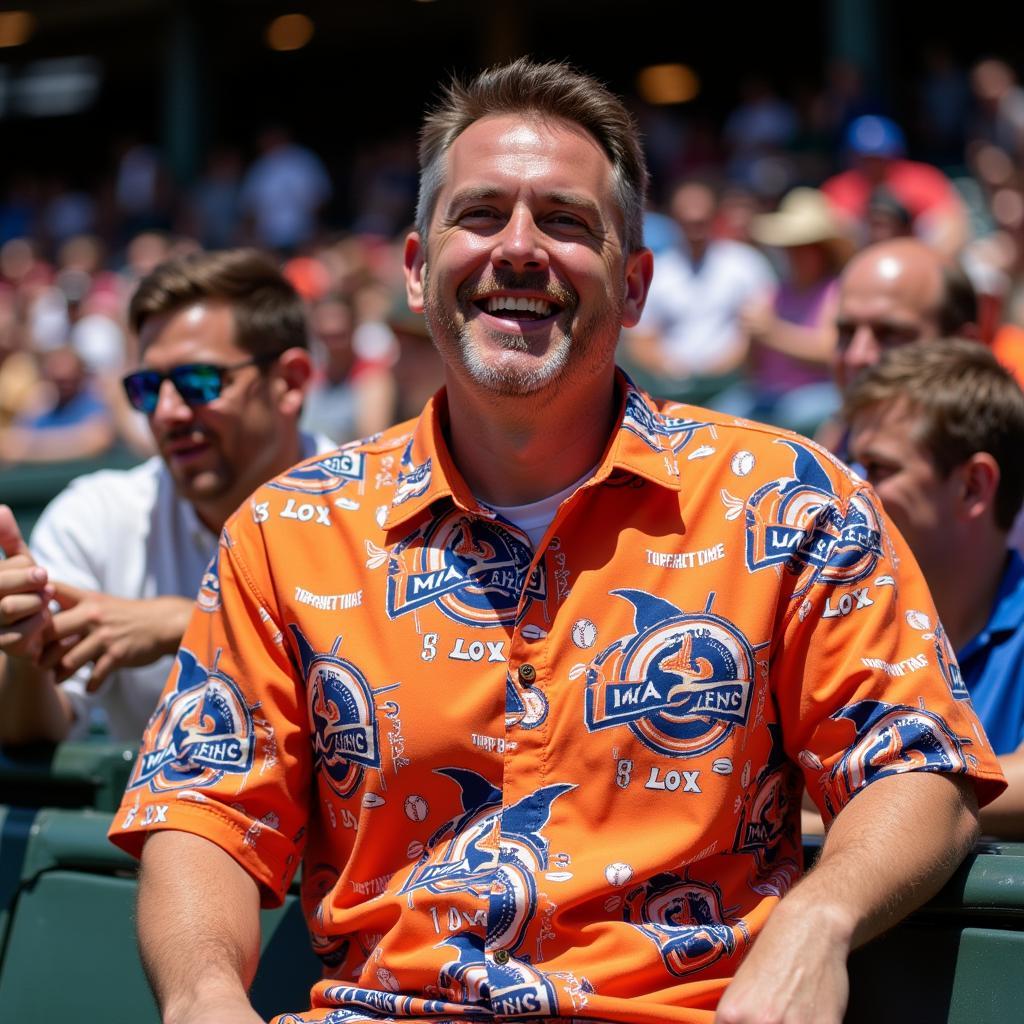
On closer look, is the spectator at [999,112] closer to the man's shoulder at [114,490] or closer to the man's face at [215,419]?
the man's face at [215,419]

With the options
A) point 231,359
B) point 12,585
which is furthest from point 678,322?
point 12,585

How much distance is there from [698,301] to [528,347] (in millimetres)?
5420

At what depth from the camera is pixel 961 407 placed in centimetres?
284

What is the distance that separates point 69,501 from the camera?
139 inches

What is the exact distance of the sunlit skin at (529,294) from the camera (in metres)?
2.29

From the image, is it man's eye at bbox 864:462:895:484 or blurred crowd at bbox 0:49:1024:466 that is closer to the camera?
man's eye at bbox 864:462:895:484

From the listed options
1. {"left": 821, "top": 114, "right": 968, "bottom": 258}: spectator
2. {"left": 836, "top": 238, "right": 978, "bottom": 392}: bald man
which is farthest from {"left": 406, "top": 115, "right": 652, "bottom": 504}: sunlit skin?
{"left": 821, "top": 114, "right": 968, "bottom": 258}: spectator

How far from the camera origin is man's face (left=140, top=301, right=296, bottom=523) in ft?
11.2

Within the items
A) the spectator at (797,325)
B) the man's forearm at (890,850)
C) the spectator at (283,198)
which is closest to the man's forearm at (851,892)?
the man's forearm at (890,850)

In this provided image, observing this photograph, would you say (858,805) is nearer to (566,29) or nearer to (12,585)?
(12,585)

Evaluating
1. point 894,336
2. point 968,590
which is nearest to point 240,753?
point 968,590

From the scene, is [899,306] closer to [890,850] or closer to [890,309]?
Result: [890,309]

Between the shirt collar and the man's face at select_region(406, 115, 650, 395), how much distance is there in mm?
94

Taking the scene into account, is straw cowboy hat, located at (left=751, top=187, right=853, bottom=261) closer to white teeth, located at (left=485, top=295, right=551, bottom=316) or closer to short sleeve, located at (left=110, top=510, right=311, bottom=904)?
white teeth, located at (left=485, top=295, right=551, bottom=316)
